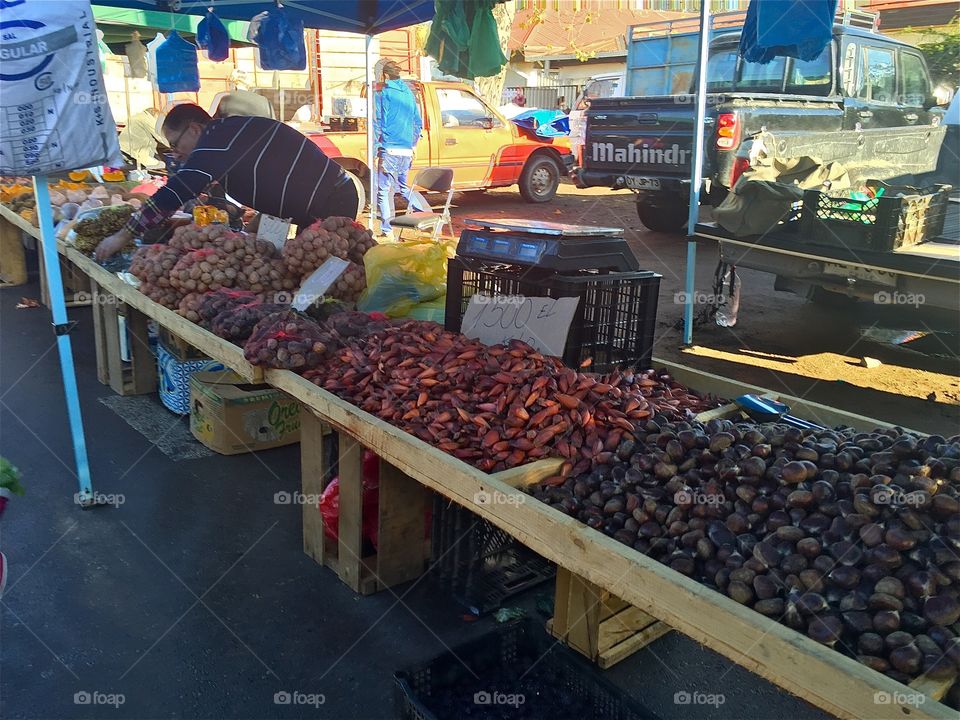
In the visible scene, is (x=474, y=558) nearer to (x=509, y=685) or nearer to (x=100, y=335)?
(x=509, y=685)

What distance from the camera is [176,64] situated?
10.5 meters

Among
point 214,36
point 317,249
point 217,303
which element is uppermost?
point 214,36

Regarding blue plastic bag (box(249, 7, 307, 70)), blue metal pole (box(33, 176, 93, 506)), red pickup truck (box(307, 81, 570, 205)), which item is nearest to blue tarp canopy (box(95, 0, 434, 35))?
blue plastic bag (box(249, 7, 307, 70))

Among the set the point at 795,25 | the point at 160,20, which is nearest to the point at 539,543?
the point at 795,25

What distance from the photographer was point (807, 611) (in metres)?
1.68

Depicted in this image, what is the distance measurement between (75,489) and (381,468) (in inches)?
82.8

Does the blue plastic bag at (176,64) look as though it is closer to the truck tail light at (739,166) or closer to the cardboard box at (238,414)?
the cardboard box at (238,414)

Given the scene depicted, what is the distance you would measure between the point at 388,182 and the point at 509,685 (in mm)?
8270

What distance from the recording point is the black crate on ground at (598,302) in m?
3.02

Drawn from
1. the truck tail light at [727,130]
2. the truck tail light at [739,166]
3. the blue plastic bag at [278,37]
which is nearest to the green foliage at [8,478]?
the truck tail light at [739,166]

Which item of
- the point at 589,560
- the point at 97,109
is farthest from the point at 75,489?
the point at 589,560

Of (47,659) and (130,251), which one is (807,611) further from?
(130,251)

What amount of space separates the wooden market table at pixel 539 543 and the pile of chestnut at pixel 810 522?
98 mm

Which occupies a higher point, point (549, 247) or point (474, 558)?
point (549, 247)
